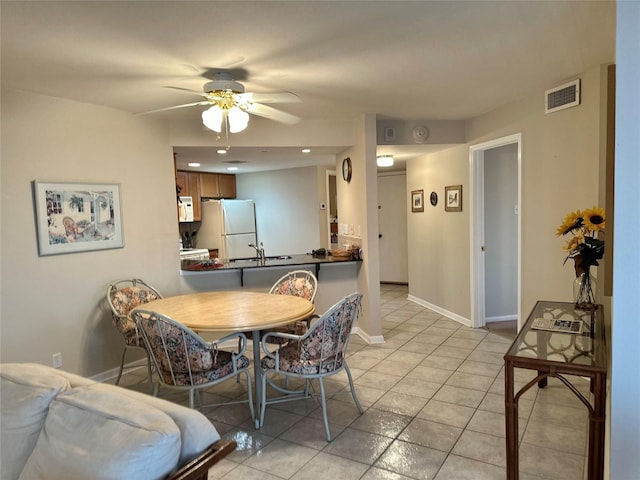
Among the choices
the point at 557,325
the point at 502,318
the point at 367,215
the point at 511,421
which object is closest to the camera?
the point at 511,421

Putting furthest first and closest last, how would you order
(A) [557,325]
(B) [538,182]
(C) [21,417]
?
1. (B) [538,182]
2. (A) [557,325]
3. (C) [21,417]

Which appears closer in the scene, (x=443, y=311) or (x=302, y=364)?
(x=302, y=364)

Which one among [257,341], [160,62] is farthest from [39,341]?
[160,62]

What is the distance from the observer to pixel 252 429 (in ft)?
8.46

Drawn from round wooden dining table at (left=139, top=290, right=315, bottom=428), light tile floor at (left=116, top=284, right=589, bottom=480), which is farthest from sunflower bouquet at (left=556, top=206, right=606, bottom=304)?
round wooden dining table at (left=139, top=290, right=315, bottom=428)

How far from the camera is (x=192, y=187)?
6.30m

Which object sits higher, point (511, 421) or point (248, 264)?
point (248, 264)

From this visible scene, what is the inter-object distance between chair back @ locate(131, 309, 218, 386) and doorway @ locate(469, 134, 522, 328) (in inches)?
123

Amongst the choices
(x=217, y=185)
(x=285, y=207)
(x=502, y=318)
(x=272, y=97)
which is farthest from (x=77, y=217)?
(x=502, y=318)

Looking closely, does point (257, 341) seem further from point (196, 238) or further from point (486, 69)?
point (196, 238)

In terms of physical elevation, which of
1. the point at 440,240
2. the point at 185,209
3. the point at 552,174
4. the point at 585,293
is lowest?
the point at 585,293

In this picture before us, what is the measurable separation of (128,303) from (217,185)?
3.75 meters

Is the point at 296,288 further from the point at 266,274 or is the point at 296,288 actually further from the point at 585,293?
the point at 585,293

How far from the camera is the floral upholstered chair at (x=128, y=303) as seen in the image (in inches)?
121
